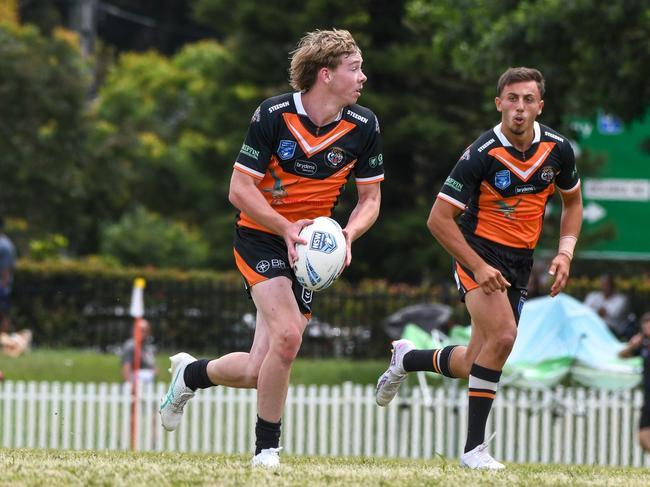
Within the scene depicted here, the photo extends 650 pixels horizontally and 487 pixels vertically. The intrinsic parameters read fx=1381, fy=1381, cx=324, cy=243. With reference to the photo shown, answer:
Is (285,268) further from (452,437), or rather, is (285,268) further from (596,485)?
(452,437)

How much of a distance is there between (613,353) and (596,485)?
Answer: 11145mm

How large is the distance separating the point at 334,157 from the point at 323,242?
64 centimetres

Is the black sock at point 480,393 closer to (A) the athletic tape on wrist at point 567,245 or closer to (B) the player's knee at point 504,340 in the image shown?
(B) the player's knee at point 504,340

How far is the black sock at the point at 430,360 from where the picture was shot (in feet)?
28.9

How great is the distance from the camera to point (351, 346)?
75.5ft

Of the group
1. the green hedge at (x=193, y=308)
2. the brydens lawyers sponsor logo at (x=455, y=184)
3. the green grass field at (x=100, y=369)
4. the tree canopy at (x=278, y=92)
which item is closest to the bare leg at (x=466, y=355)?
the brydens lawyers sponsor logo at (x=455, y=184)

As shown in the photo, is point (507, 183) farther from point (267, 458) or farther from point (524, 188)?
point (267, 458)

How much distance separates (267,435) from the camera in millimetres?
7402

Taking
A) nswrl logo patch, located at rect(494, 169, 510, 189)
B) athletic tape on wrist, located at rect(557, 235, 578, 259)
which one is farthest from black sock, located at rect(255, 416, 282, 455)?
athletic tape on wrist, located at rect(557, 235, 578, 259)

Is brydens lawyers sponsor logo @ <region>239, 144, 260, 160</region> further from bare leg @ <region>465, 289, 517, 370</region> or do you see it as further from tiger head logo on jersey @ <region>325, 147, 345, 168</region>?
bare leg @ <region>465, 289, 517, 370</region>

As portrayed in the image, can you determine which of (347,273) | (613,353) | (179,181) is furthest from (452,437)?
(179,181)

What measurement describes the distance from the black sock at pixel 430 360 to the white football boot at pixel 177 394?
153 centimetres

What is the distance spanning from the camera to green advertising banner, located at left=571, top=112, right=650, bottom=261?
24812mm

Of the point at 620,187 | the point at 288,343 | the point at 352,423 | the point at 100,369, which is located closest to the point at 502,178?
the point at 288,343
